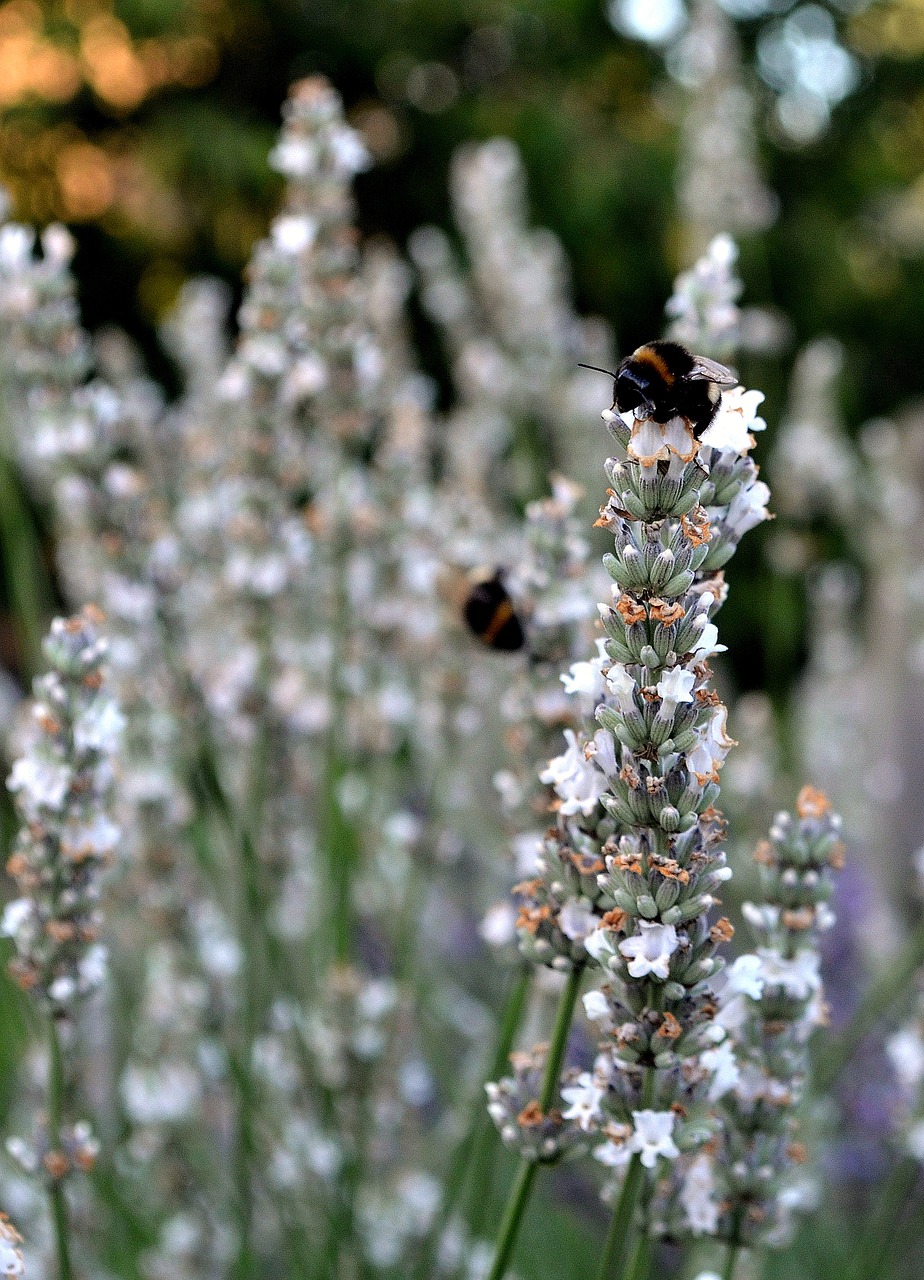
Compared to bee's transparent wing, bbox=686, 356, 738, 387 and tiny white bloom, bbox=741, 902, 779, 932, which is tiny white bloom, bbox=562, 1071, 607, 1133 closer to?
tiny white bloom, bbox=741, 902, 779, 932

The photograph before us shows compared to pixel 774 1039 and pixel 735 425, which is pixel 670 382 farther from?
pixel 774 1039

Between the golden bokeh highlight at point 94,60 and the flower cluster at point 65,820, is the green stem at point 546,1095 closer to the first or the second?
the flower cluster at point 65,820

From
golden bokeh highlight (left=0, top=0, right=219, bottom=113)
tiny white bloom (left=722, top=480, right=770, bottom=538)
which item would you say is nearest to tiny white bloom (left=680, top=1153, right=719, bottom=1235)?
tiny white bloom (left=722, top=480, right=770, bottom=538)

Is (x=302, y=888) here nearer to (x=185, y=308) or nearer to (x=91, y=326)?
(x=185, y=308)

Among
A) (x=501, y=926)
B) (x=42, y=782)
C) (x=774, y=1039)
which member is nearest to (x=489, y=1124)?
(x=501, y=926)

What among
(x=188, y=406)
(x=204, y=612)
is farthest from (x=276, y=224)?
(x=188, y=406)

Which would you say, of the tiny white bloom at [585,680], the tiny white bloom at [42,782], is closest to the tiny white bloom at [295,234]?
the tiny white bloom at [42,782]
